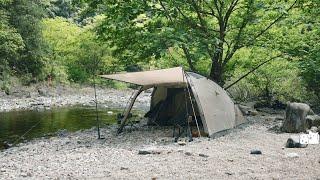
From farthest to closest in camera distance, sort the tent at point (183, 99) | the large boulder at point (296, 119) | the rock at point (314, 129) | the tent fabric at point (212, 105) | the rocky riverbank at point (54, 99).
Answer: the rocky riverbank at point (54, 99) < the tent fabric at point (212, 105) < the tent at point (183, 99) < the large boulder at point (296, 119) < the rock at point (314, 129)

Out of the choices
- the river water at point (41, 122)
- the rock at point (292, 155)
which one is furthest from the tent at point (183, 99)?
the river water at point (41, 122)

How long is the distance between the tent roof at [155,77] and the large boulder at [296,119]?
10.7ft

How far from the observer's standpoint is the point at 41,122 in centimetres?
2008

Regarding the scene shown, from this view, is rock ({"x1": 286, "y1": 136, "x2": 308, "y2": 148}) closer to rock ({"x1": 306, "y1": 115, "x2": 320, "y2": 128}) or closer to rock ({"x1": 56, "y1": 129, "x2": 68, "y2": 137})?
rock ({"x1": 306, "y1": 115, "x2": 320, "y2": 128})

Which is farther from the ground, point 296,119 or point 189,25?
point 189,25

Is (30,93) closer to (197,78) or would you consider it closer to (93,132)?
(93,132)

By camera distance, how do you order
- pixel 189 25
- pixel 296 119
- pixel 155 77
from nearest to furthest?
pixel 296 119, pixel 155 77, pixel 189 25

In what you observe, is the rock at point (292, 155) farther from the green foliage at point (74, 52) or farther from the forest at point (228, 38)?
the green foliage at point (74, 52)

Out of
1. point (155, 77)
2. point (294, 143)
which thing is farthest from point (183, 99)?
point (294, 143)

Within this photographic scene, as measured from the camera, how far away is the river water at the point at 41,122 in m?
16.0

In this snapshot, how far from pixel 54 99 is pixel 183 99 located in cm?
2044

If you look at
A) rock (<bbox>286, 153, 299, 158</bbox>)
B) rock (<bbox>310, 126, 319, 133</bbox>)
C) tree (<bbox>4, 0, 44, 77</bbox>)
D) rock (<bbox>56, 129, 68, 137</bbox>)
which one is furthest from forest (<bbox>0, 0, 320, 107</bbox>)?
tree (<bbox>4, 0, 44, 77</bbox>)

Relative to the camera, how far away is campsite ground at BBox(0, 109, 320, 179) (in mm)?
7820

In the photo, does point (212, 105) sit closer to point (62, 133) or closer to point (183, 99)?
point (183, 99)
